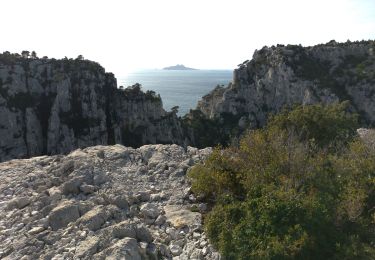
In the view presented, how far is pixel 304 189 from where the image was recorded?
14.7m

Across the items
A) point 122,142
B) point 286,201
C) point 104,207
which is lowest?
point 122,142

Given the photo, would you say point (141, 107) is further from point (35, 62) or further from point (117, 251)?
point (117, 251)

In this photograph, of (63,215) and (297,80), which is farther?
(297,80)

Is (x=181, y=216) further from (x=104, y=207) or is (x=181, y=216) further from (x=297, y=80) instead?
(x=297, y=80)

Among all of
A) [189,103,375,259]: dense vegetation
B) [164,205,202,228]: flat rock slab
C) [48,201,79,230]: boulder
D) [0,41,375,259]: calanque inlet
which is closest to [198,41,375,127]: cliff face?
[0,41,375,259]: calanque inlet

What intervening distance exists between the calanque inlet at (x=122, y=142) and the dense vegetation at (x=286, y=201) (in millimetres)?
643

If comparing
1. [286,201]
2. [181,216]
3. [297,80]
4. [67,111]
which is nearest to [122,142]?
[67,111]

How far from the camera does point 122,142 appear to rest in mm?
85812

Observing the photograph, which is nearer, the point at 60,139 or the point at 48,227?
the point at 48,227

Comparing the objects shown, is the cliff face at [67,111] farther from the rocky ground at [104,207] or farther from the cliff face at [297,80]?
Answer: the rocky ground at [104,207]

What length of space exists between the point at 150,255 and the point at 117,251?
1177mm

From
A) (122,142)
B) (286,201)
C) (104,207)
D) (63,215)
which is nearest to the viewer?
(286,201)

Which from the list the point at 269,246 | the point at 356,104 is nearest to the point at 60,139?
the point at 356,104

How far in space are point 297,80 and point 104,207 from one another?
81.0 meters
